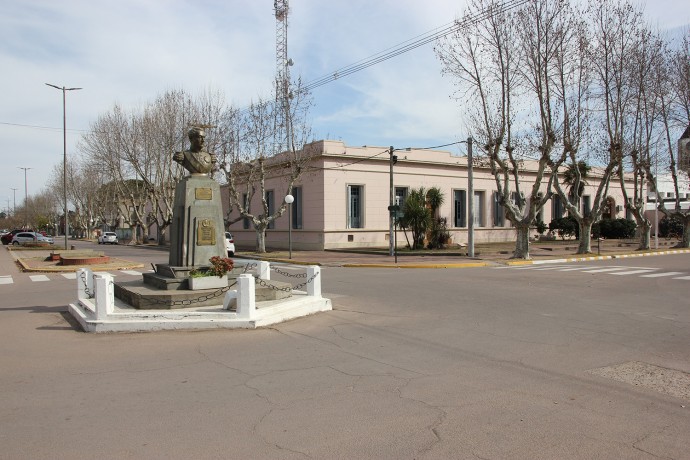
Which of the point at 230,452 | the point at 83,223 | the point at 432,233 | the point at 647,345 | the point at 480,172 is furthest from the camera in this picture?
the point at 83,223

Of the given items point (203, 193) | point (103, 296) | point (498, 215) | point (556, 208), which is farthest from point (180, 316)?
point (556, 208)

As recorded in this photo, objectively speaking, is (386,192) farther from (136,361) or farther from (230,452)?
(230,452)

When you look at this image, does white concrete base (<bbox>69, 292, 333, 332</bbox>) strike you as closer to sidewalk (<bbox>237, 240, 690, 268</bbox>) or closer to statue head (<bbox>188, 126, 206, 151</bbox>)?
statue head (<bbox>188, 126, 206, 151</bbox>)

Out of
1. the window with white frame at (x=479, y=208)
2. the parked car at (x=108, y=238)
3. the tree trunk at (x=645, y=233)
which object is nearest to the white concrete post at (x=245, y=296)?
the tree trunk at (x=645, y=233)

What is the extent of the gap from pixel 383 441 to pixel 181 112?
3794 centimetres

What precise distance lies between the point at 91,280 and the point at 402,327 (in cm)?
703

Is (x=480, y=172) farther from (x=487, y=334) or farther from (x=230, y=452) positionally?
(x=230, y=452)

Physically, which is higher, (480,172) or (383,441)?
(480,172)

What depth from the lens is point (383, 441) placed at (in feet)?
14.0

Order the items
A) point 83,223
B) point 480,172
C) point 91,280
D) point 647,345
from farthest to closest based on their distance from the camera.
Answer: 1. point 83,223
2. point 480,172
3. point 91,280
4. point 647,345

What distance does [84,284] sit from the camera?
11.2 meters

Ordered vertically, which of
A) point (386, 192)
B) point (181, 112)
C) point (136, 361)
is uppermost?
point (181, 112)

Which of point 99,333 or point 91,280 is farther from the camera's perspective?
point 91,280

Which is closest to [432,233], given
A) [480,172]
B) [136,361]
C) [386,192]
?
[386,192]
